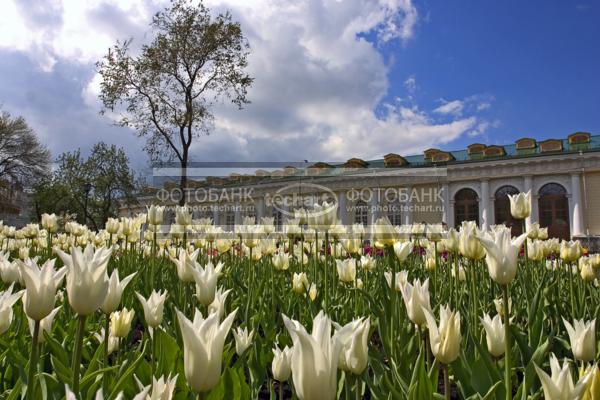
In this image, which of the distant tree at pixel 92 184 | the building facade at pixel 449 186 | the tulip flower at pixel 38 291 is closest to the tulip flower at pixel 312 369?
the tulip flower at pixel 38 291

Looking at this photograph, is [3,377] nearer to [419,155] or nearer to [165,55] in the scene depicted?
[165,55]

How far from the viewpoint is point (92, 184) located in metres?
33.9

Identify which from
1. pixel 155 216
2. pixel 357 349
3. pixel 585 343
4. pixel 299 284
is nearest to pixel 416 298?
pixel 357 349

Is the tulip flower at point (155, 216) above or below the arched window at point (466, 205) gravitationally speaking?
below

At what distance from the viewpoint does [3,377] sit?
1.98 metres

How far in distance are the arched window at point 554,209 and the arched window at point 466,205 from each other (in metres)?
5.38

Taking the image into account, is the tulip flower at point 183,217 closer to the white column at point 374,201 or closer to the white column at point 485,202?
the white column at point 485,202

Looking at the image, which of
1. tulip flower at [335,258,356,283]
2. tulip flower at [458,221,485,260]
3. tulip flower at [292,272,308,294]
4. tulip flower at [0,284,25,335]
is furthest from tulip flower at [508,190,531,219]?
tulip flower at [0,284,25,335]

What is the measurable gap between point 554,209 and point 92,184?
39399mm

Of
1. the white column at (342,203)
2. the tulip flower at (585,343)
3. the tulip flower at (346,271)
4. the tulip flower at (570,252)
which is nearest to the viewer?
the tulip flower at (585,343)

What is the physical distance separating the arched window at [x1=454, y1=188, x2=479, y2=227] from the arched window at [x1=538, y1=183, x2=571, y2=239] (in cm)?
538

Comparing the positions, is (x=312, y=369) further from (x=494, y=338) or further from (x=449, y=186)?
(x=449, y=186)

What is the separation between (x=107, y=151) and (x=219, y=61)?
18772mm

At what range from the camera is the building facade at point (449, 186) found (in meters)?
35.1
